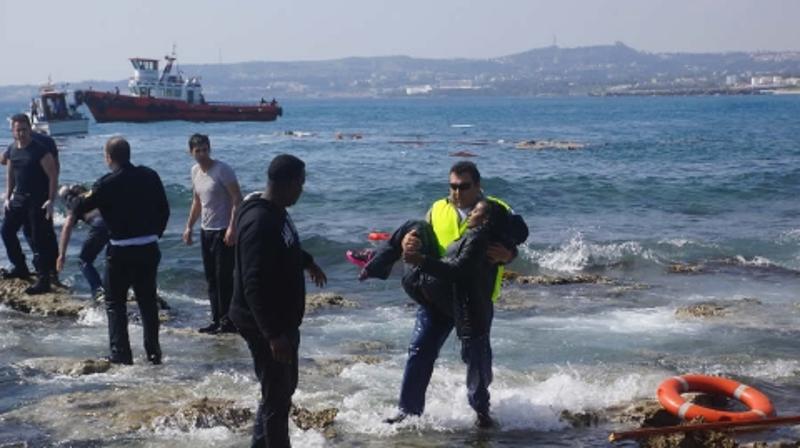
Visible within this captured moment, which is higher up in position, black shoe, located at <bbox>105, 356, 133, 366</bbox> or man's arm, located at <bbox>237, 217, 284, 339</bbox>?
man's arm, located at <bbox>237, 217, 284, 339</bbox>

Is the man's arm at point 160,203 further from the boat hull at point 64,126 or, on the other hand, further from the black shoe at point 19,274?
the boat hull at point 64,126

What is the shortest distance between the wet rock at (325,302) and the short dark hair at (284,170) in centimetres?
596

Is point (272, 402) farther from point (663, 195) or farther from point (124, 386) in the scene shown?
point (663, 195)

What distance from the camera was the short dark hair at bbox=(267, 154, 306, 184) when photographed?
198 inches

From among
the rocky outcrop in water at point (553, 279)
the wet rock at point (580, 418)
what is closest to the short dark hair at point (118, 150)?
the wet rock at point (580, 418)

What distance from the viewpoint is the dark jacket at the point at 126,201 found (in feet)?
24.4

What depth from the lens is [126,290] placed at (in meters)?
7.71

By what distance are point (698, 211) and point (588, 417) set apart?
16.0m

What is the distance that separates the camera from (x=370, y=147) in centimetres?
4872

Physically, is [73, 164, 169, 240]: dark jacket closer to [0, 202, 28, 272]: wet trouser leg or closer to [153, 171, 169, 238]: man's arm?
[153, 171, 169, 238]: man's arm

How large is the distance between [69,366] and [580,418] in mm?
3764

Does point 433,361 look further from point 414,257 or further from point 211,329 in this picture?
point 211,329

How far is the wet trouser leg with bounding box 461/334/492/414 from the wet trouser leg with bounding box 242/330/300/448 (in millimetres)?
1288

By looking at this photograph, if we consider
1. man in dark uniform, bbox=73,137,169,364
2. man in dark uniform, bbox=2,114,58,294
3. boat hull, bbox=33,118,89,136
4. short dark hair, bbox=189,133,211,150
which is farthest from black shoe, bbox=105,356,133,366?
boat hull, bbox=33,118,89,136
